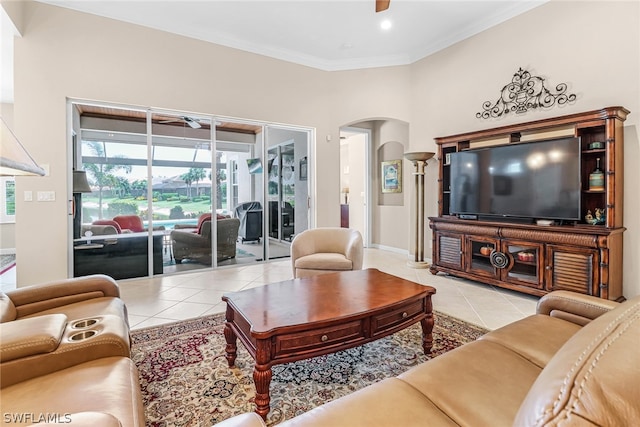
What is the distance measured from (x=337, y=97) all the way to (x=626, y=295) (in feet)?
16.0

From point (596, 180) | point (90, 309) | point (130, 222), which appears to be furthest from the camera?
point (130, 222)

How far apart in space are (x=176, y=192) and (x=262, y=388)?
383cm

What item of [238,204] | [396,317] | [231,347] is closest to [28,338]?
[231,347]

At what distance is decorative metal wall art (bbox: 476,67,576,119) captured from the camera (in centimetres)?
366

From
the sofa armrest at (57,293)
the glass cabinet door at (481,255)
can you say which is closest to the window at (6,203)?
the sofa armrest at (57,293)

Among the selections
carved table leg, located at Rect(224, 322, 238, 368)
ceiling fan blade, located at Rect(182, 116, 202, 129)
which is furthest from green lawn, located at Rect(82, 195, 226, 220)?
carved table leg, located at Rect(224, 322, 238, 368)

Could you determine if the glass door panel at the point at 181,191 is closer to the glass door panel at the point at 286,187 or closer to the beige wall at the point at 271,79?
the beige wall at the point at 271,79

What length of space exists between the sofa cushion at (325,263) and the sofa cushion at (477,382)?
214 cm

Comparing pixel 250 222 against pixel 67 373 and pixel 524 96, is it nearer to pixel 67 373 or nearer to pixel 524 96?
pixel 67 373

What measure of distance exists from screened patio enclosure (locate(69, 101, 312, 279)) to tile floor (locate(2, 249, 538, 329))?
42 cm

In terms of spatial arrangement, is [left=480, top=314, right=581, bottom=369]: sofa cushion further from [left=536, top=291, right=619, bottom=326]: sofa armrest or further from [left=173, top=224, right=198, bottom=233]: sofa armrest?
[left=173, top=224, right=198, bottom=233]: sofa armrest

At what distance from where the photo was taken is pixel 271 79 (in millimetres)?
5207

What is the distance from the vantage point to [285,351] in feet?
5.44

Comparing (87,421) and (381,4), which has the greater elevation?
(381,4)
